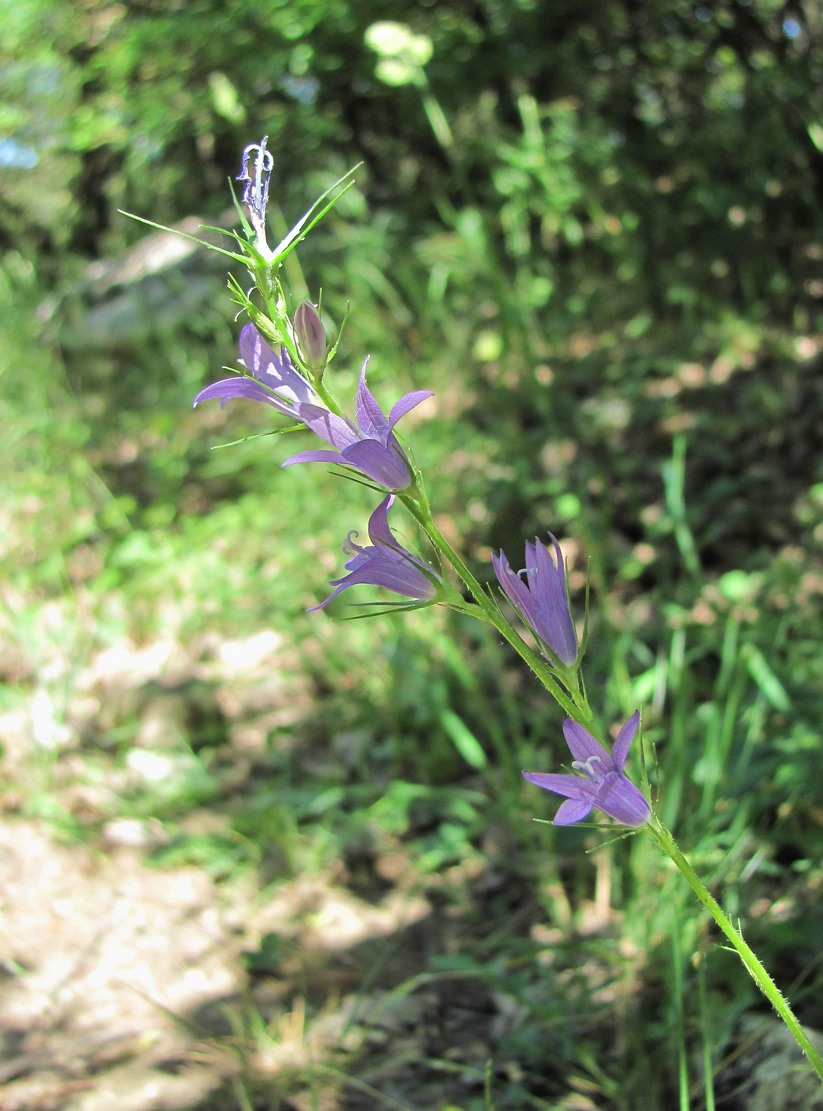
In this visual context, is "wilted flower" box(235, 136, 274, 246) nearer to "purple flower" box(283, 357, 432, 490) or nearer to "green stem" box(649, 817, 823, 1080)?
"purple flower" box(283, 357, 432, 490)

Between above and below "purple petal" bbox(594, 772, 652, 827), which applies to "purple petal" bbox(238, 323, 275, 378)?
above

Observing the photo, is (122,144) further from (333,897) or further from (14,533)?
(333,897)

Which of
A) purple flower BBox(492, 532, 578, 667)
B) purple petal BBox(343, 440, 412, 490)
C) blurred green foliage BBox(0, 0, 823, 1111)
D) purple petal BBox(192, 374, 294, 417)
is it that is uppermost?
purple petal BBox(192, 374, 294, 417)

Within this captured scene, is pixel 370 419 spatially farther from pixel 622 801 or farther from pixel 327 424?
pixel 622 801

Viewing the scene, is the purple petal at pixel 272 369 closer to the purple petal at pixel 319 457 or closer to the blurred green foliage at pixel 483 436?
the purple petal at pixel 319 457

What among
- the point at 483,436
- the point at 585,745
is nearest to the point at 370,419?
the point at 585,745

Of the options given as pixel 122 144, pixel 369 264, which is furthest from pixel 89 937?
pixel 122 144

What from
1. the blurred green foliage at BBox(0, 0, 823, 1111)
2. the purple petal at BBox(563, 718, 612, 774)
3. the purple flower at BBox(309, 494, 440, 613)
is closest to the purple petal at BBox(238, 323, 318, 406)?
the purple flower at BBox(309, 494, 440, 613)

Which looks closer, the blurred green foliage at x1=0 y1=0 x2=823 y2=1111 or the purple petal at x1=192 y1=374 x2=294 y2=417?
the purple petal at x1=192 y1=374 x2=294 y2=417
